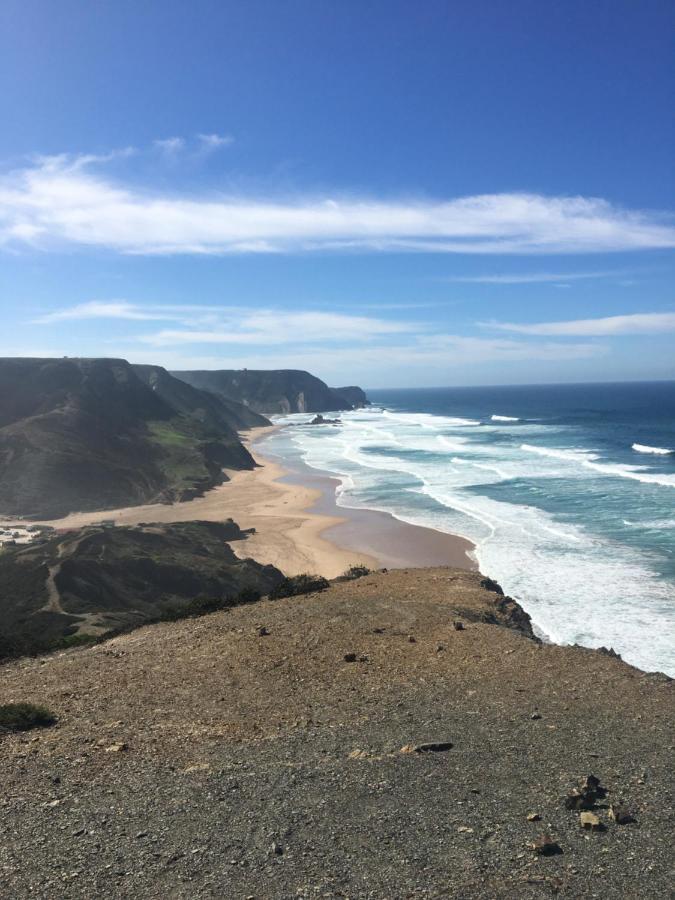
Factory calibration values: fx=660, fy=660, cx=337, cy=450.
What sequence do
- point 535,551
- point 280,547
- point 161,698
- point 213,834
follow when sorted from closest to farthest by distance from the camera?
point 213,834 < point 161,698 < point 535,551 < point 280,547

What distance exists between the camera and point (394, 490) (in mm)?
55906

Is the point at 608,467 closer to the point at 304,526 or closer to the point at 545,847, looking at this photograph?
the point at 304,526

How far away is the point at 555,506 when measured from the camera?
4547 centimetres

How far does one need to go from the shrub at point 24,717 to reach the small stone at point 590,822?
8.67m

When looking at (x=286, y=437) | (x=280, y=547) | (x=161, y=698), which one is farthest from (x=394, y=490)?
(x=286, y=437)

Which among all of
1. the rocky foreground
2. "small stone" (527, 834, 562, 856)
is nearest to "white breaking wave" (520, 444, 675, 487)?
the rocky foreground

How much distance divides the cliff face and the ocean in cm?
6993

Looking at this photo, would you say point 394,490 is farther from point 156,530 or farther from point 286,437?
point 286,437

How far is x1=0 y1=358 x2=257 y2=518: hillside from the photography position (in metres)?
54.8

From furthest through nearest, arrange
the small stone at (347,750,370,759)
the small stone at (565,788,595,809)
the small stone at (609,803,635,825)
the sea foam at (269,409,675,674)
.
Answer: the sea foam at (269,409,675,674) < the small stone at (347,750,370,759) < the small stone at (565,788,595,809) < the small stone at (609,803,635,825)

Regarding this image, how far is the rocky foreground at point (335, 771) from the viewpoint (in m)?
7.61

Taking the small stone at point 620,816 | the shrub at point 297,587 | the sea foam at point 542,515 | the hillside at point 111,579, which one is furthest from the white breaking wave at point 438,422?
the small stone at point 620,816

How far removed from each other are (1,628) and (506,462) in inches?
2238

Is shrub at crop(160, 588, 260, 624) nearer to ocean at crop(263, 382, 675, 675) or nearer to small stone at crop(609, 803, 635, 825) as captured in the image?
ocean at crop(263, 382, 675, 675)
